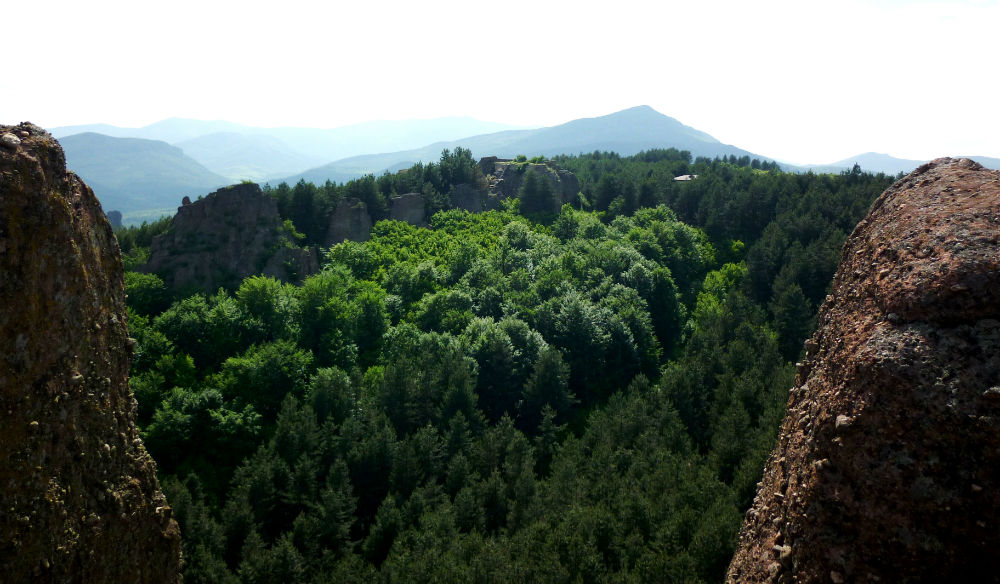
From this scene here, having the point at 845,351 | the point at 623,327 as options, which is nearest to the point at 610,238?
the point at 623,327

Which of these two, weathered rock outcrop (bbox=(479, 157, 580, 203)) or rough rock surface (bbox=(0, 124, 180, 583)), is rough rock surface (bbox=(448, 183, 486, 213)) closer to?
weathered rock outcrop (bbox=(479, 157, 580, 203))

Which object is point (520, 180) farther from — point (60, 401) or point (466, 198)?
point (60, 401)

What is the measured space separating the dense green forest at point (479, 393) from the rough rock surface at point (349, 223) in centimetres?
148

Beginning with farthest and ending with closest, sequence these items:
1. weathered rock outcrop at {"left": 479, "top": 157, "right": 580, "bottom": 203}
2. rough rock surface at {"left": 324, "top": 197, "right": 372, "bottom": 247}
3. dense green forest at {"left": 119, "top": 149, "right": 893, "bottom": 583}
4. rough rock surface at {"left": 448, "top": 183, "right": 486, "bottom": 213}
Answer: weathered rock outcrop at {"left": 479, "top": 157, "right": 580, "bottom": 203}, rough rock surface at {"left": 448, "top": 183, "right": 486, "bottom": 213}, rough rock surface at {"left": 324, "top": 197, "right": 372, "bottom": 247}, dense green forest at {"left": 119, "top": 149, "right": 893, "bottom": 583}

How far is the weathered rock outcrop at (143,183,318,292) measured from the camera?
1937 inches

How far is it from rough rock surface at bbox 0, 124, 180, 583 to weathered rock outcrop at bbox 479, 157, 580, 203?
77431 mm

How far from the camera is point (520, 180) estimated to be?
8962 centimetres

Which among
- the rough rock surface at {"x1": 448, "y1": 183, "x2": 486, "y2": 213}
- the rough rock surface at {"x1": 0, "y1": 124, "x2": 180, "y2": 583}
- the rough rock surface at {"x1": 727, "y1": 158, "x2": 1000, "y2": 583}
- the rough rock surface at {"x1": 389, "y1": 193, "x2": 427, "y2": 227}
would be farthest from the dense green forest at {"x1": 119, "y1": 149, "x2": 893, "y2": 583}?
the rough rock surface at {"x1": 727, "y1": 158, "x2": 1000, "y2": 583}

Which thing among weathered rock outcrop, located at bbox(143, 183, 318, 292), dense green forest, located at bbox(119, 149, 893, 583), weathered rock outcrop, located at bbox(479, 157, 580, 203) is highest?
weathered rock outcrop, located at bbox(479, 157, 580, 203)

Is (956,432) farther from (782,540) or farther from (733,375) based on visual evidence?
(733,375)

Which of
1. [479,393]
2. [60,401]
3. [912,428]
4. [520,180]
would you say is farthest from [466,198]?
[912,428]

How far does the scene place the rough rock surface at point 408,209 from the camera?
72.2 m

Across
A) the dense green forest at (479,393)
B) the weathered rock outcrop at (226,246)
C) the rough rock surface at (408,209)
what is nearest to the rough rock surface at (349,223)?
the dense green forest at (479,393)

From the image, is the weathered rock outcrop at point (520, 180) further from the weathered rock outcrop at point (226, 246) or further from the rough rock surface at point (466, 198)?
the weathered rock outcrop at point (226, 246)
